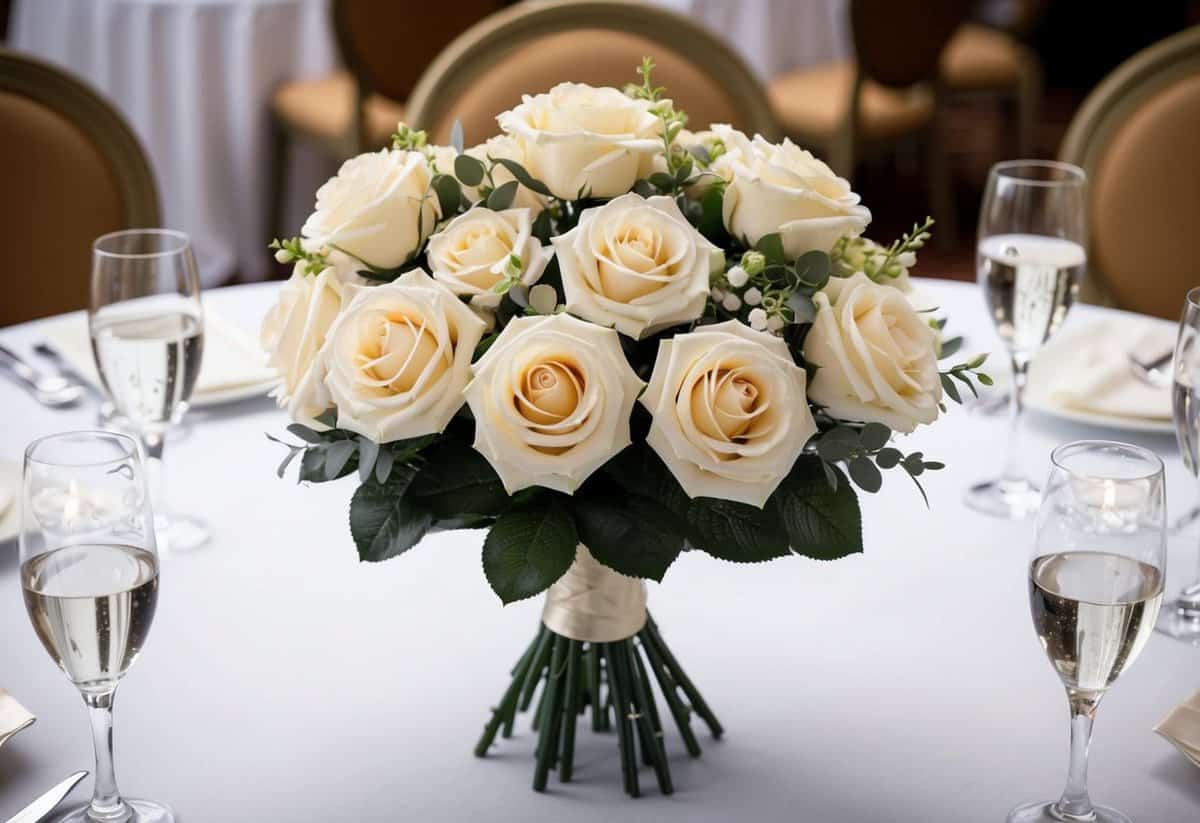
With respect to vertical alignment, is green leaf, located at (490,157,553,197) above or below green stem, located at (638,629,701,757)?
above

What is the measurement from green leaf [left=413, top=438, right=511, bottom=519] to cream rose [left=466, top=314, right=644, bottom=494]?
0.06 meters

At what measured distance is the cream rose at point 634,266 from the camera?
0.76 m

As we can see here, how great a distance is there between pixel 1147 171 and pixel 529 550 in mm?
1498

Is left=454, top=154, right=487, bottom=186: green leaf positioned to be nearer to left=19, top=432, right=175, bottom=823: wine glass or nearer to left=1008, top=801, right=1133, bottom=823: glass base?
left=19, top=432, right=175, bottom=823: wine glass

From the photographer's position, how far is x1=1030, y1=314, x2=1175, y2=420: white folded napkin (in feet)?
4.51

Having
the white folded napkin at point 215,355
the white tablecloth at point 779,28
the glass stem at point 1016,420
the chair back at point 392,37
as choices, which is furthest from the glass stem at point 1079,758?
the white tablecloth at point 779,28

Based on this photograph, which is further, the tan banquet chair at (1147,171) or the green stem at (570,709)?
the tan banquet chair at (1147,171)

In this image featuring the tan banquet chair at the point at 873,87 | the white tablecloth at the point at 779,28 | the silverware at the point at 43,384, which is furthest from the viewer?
the white tablecloth at the point at 779,28

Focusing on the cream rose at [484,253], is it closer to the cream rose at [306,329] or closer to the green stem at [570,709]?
the cream rose at [306,329]

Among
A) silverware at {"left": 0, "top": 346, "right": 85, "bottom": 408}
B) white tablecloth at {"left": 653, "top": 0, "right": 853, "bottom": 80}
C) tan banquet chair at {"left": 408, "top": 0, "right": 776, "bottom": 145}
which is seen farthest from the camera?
white tablecloth at {"left": 653, "top": 0, "right": 853, "bottom": 80}

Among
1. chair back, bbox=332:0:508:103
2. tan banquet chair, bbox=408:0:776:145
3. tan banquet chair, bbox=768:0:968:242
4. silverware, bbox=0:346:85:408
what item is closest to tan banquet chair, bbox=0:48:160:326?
tan banquet chair, bbox=408:0:776:145

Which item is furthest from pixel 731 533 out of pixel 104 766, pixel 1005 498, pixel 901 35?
pixel 901 35

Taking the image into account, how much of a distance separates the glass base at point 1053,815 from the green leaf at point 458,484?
13.7 inches

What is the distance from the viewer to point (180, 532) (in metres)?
1.19
